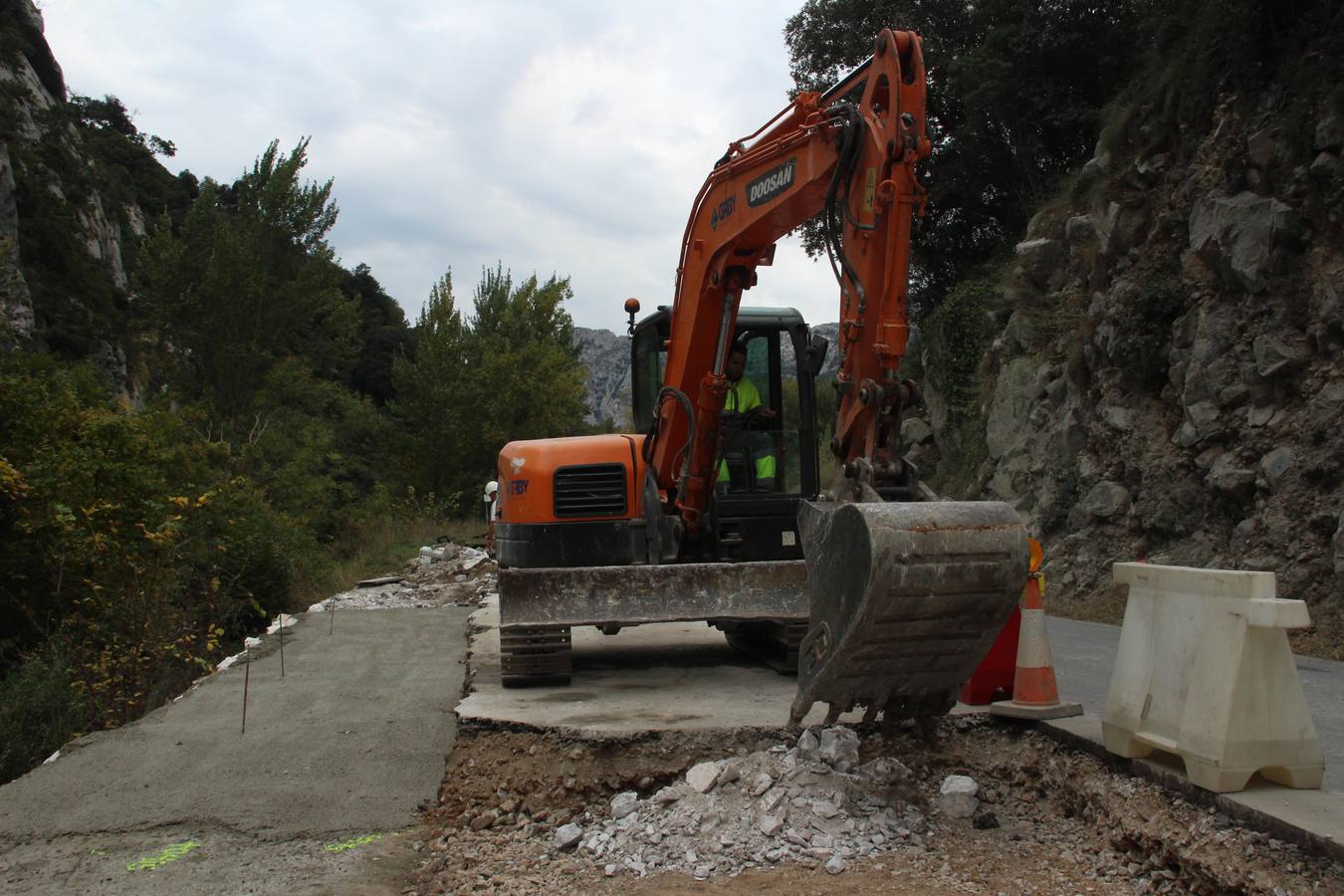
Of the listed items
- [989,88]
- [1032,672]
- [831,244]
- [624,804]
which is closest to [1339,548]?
[1032,672]

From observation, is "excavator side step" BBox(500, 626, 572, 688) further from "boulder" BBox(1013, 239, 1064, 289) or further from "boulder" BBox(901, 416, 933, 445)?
"boulder" BBox(901, 416, 933, 445)

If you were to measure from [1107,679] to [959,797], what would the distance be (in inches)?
129

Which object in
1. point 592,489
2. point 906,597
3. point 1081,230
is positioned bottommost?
point 906,597

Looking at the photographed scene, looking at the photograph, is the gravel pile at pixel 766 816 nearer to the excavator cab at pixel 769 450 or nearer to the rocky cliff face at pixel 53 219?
the excavator cab at pixel 769 450

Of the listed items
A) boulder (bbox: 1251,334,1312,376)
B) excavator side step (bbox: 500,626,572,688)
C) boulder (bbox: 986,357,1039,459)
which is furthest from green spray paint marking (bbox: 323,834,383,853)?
boulder (bbox: 986,357,1039,459)

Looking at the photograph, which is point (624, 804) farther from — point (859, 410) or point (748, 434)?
point (748, 434)

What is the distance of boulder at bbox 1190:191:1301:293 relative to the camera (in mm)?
12273

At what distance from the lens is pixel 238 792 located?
Answer: 17.4ft

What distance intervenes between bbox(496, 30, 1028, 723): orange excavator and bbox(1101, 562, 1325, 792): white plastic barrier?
714 mm

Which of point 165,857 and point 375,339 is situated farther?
point 375,339

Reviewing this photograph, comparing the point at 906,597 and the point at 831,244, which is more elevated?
the point at 831,244

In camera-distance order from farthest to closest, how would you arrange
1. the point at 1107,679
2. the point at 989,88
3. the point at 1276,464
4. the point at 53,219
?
the point at 53,219
the point at 989,88
the point at 1276,464
the point at 1107,679

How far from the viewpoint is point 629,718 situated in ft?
20.8

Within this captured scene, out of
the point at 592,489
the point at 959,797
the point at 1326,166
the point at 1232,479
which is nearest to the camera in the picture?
the point at 959,797
